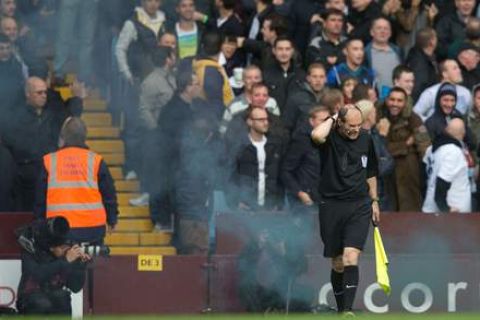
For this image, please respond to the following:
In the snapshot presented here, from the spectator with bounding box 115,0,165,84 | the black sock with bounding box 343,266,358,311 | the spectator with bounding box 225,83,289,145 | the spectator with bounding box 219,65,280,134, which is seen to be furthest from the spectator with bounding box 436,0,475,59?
the black sock with bounding box 343,266,358,311

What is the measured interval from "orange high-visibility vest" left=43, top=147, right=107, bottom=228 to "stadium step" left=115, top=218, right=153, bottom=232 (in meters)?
2.06

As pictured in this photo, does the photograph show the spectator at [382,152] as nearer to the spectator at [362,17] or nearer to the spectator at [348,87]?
the spectator at [348,87]

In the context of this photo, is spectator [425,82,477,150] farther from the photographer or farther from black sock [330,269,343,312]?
the photographer

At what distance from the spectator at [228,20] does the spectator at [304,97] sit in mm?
1437

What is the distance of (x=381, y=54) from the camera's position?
22.8 meters

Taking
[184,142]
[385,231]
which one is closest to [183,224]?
[184,142]

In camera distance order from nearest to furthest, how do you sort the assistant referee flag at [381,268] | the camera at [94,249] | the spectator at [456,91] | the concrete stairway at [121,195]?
the assistant referee flag at [381,268], the camera at [94,249], the concrete stairway at [121,195], the spectator at [456,91]

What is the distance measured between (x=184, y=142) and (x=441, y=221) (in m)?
2.99

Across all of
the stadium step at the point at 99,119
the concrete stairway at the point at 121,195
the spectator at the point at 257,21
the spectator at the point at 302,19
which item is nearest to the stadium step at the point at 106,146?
the concrete stairway at the point at 121,195

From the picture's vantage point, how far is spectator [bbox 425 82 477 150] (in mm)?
21719

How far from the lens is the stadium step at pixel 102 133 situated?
71.9 feet

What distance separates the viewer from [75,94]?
20750mm

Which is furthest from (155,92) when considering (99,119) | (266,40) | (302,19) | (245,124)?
(302,19)

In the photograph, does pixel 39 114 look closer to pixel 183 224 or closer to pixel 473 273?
pixel 183 224
